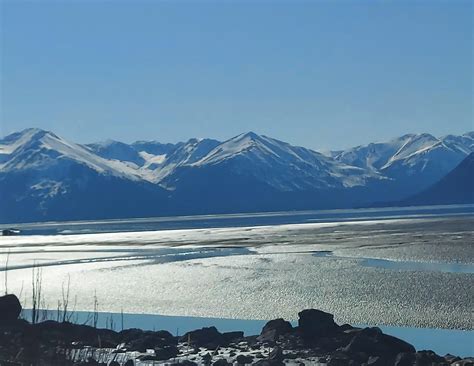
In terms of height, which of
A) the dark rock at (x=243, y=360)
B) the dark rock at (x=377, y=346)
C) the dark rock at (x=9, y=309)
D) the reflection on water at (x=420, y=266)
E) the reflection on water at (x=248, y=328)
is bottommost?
the reflection on water at (x=248, y=328)

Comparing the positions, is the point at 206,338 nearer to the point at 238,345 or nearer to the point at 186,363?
the point at 238,345

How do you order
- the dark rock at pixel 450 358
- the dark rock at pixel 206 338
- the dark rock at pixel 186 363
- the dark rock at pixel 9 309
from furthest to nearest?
the dark rock at pixel 9 309 < the dark rock at pixel 206 338 < the dark rock at pixel 186 363 < the dark rock at pixel 450 358

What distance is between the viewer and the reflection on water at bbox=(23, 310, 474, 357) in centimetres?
2572

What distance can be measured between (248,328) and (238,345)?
14.6 feet

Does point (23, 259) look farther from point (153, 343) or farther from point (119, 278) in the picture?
point (153, 343)

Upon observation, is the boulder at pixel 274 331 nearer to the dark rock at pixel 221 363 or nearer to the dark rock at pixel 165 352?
the dark rock at pixel 165 352

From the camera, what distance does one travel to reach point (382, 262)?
51688 millimetres

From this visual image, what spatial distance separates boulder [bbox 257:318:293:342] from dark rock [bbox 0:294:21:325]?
9813 mm

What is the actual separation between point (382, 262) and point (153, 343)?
29.1 meters

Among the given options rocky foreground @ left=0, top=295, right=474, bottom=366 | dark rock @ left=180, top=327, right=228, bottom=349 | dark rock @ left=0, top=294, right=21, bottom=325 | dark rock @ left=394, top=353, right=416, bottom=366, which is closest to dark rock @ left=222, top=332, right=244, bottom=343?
rocky foreground @ left=0, top=295, right=474, bottom=366

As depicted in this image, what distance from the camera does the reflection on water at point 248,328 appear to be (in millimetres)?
25719

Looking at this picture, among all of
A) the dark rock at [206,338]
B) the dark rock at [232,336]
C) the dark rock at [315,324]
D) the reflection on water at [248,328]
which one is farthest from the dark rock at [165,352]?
the dark rock at [315,324]

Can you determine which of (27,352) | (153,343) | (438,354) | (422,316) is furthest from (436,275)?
(27,352)

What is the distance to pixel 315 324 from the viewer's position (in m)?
26.4
